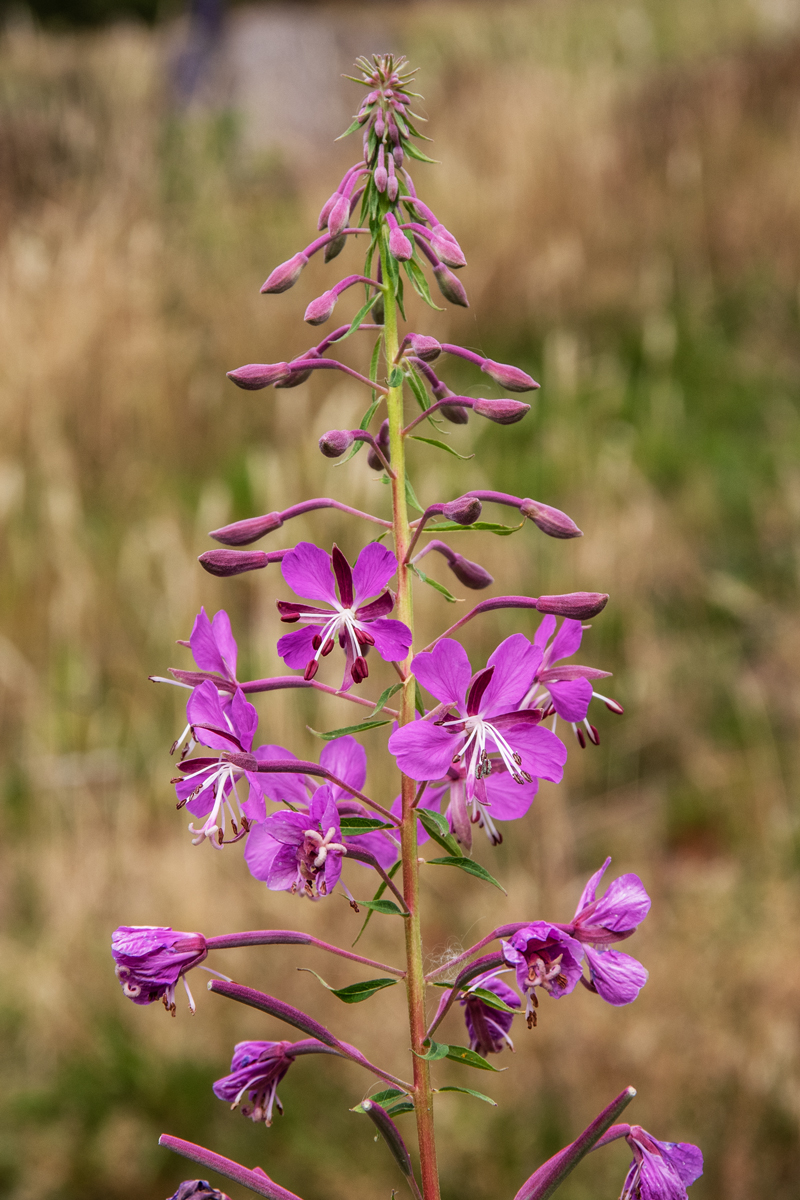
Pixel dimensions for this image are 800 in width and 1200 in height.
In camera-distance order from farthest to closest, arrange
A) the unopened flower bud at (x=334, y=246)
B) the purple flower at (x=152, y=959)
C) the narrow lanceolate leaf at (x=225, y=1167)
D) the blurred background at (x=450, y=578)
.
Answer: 1. the blurred background at (x=450, y=578)
2. the unopened flower bud at (x=334, y=246)
3. the purple flower at (x=152, y=959)
4. the narrow lanceolate leaf at (x=225, y=1167)

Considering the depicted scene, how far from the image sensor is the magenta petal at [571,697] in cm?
114

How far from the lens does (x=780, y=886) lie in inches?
136

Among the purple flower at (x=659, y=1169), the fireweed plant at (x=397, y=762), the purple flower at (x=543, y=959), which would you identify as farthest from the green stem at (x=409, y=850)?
the purple flower at (x=659, y=1169)

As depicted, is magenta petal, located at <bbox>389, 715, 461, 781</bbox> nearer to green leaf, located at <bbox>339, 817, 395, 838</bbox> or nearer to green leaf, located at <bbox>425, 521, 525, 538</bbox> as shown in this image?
green leaf, located at <bbox>339, 817, 395, 838</bbox>

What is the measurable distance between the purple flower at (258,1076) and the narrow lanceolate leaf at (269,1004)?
0.28 ft

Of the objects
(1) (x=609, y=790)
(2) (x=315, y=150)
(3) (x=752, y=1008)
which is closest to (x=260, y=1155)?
(3) (x=752, y=1008)

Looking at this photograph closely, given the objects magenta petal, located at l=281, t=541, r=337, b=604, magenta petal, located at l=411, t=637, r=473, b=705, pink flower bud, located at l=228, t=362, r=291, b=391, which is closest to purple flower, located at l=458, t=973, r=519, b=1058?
magenta petal, located at l=411, t=637, r=473, b=705

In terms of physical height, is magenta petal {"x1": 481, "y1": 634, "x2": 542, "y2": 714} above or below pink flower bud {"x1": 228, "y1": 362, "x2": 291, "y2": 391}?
below

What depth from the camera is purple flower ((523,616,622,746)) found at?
115 cm

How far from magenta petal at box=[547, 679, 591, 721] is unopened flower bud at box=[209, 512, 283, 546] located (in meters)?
0.35

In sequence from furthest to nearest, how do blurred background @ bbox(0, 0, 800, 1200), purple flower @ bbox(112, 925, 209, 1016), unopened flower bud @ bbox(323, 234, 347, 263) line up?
1. blurred background @ bbox(0, 0, 800, 1200)
2. unopened flower bud @ bbox(323, 234, 347, 263)
3. purple flower @ bbox(112, 925, 209, 1016)

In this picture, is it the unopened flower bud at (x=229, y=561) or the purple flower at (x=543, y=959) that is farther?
the unopened flower bud at (x=229, y=561)

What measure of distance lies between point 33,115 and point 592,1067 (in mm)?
9428

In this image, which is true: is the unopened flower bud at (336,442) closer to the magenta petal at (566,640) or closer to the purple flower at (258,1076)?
the magenta petal at (566,640)
